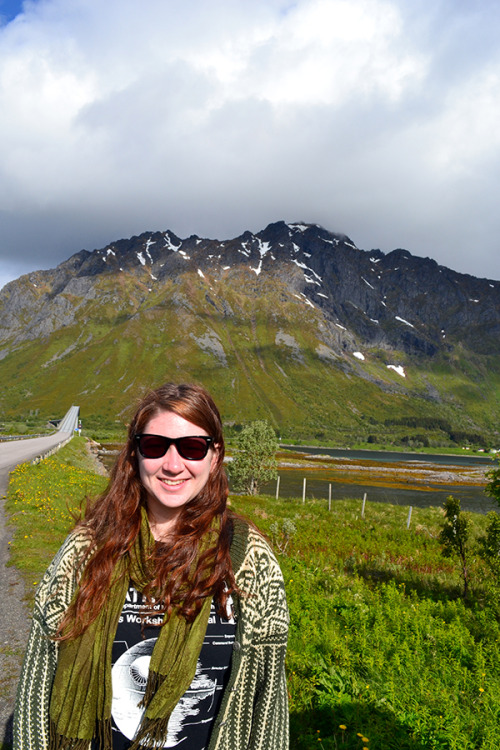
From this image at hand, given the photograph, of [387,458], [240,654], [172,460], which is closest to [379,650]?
[240,654]

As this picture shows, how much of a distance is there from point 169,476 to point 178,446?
183 millimetres

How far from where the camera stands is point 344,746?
447cm

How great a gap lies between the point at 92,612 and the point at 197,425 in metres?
1.13

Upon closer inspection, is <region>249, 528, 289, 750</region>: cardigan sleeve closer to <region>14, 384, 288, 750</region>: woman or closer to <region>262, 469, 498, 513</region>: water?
<region>14, 384, 288, 750</region>: woman

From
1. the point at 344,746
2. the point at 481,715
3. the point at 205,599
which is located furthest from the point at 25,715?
the point at 481,715

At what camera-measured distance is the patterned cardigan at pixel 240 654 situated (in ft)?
7.75

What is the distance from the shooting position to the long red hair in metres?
2.32

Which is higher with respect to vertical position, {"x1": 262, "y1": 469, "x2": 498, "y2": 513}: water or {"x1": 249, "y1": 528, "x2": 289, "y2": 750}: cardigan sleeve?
{"x1": 249, "y1": 528, "x2": 289, "y2": 750}: cardigan sleeve

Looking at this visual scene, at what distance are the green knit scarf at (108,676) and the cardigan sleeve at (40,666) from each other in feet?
0.20

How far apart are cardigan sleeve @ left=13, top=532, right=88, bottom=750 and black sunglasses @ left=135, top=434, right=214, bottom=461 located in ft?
1.96

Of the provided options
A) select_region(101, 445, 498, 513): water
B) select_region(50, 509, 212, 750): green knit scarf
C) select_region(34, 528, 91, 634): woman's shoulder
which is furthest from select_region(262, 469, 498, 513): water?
select_region(34, 528, 91, 634): woman's shoulder

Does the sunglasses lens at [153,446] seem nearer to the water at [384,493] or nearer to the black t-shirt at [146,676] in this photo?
the black t-shirt at [146,676]

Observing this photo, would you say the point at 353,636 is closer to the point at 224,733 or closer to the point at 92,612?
the point at 224,733

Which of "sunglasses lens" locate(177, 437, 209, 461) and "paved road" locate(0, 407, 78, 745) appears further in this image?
"paved road" locate(0, 407, 78, 745)
